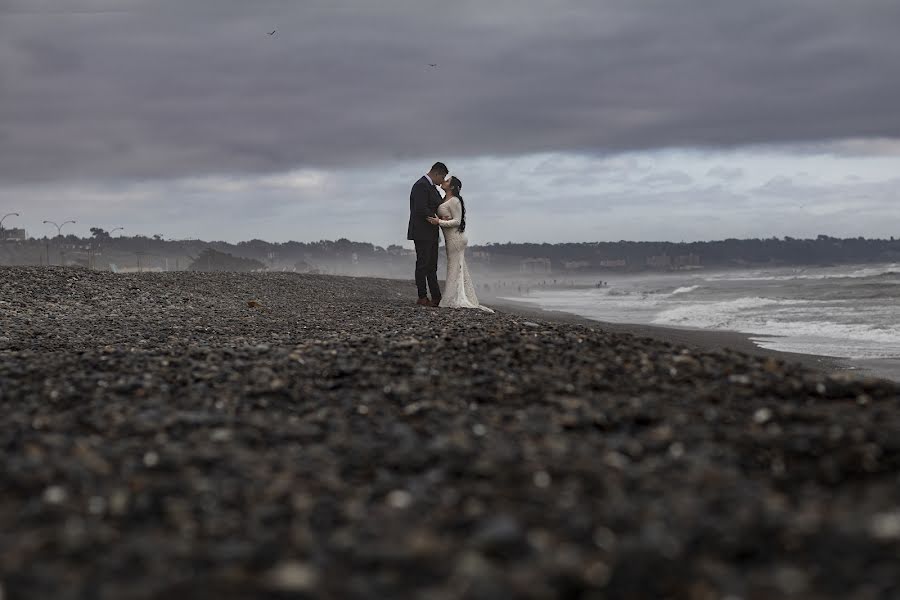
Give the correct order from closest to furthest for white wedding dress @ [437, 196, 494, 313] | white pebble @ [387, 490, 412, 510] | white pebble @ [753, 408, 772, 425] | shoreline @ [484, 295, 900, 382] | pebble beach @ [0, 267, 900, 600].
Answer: pebble beach @ [0, 267, 900, 600] < white pebble @ [387, 490, 412, 510] < white pebble @ [753, 408, 772, 425] < shoreline @ [484, 295, 900, 382] < white wedding dress @ [437, 196, 494, 313]

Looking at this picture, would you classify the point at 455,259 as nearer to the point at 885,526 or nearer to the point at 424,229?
the point at 424,229

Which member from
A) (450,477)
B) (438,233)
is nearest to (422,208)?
(438,233)

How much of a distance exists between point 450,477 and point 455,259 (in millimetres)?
14419

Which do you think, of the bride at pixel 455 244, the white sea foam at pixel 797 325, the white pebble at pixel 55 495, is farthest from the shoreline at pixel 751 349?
the white pebble at pixel 55 495

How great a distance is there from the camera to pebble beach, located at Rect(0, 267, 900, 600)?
309 cm

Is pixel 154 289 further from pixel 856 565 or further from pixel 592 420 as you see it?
pixel 856 565

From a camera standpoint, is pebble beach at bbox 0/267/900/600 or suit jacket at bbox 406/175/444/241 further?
suit jacket at bbox 406/175/444/241

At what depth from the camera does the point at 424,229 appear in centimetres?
1845

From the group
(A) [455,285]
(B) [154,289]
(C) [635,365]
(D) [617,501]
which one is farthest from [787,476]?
(B) [154,289]

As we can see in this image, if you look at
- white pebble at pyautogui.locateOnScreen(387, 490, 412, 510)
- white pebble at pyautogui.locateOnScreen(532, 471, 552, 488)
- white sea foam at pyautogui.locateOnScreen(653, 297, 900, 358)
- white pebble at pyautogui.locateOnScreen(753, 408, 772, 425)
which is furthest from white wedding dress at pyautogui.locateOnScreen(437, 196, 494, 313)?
white pebble at pyautogui.locateOnScreen(387, 490, 412, 510)

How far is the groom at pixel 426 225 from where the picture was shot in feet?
59.4

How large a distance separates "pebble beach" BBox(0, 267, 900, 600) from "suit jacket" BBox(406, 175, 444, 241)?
10.5 m

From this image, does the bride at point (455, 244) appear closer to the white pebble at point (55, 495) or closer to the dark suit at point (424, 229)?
the dark suit at point (424, 229)

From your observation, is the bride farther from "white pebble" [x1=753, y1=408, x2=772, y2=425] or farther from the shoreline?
"white pebble" [x1=753, y1=408, x2=772, y2=425]
